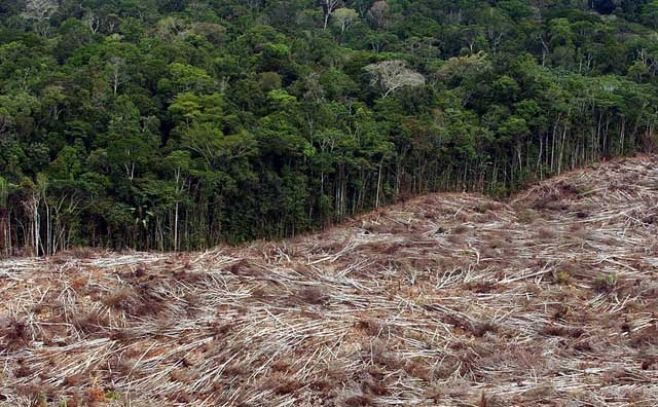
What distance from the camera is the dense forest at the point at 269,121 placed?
12.5 m

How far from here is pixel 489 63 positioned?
19359 millimetres

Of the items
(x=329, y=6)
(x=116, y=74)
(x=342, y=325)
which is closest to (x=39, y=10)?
(x=329, y=6)

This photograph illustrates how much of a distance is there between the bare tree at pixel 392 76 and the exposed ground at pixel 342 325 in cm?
869

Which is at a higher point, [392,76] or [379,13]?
[379,13]

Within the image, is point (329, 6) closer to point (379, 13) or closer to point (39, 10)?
point (379, 13)

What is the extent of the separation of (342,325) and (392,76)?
12.6 meters

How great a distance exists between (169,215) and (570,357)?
8.60 metres

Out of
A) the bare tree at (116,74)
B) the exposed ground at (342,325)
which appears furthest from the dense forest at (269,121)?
the exposed ground at (342,325)

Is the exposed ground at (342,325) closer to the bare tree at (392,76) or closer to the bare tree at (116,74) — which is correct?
the bare tree at (116,74)

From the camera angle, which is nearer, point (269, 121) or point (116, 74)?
point (269, 121)

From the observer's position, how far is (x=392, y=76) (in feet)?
58.9

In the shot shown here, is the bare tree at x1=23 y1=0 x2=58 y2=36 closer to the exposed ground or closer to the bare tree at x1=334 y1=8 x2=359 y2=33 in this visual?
the bare tree at x1=334 y1=8 x2=359 y2=33

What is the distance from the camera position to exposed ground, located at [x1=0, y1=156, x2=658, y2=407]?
5148 mm

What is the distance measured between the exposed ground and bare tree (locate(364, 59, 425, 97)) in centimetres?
869
